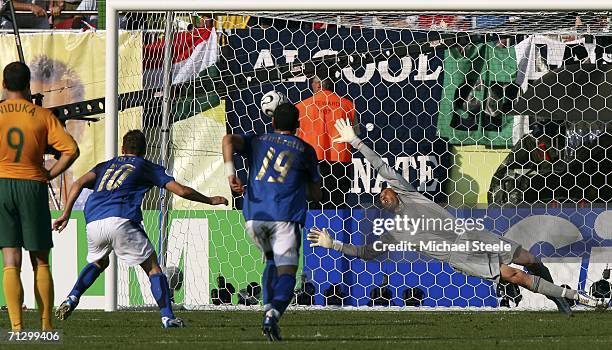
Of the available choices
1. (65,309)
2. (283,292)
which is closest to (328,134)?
(65,309)

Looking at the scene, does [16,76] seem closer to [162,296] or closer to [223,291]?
[162,296]

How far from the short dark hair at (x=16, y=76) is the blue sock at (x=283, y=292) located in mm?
2060

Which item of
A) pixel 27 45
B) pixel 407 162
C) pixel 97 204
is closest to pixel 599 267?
pixel 407 162

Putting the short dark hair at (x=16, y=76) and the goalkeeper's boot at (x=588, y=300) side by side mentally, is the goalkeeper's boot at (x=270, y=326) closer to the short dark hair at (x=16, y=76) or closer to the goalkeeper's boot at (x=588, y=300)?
the short dark hair at (x=16, y=76)

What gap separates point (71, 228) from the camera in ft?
Result: 42.8

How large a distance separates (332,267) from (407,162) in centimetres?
170

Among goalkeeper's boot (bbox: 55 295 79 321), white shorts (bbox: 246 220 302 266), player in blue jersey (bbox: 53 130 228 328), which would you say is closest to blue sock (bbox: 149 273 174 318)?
player in blue jersey (bbox: 53 130 228 328)

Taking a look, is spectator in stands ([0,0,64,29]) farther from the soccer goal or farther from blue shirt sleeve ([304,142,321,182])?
blue shirt sleeve ([304,142,321,182])

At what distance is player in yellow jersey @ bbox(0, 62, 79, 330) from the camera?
25.8 feet

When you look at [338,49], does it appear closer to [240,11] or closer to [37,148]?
[240,11]

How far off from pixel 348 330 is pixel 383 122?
4.54 m

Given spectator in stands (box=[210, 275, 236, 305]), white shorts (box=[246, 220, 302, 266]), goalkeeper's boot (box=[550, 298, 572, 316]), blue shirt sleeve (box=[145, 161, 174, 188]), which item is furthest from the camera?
spectator in stands (box=[210, 275, 236, 305])

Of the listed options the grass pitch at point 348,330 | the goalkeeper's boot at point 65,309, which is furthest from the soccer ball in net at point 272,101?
the goalkeeper's boot at point 65,309

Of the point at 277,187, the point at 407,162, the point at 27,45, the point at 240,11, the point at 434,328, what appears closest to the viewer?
the point at 277,187
